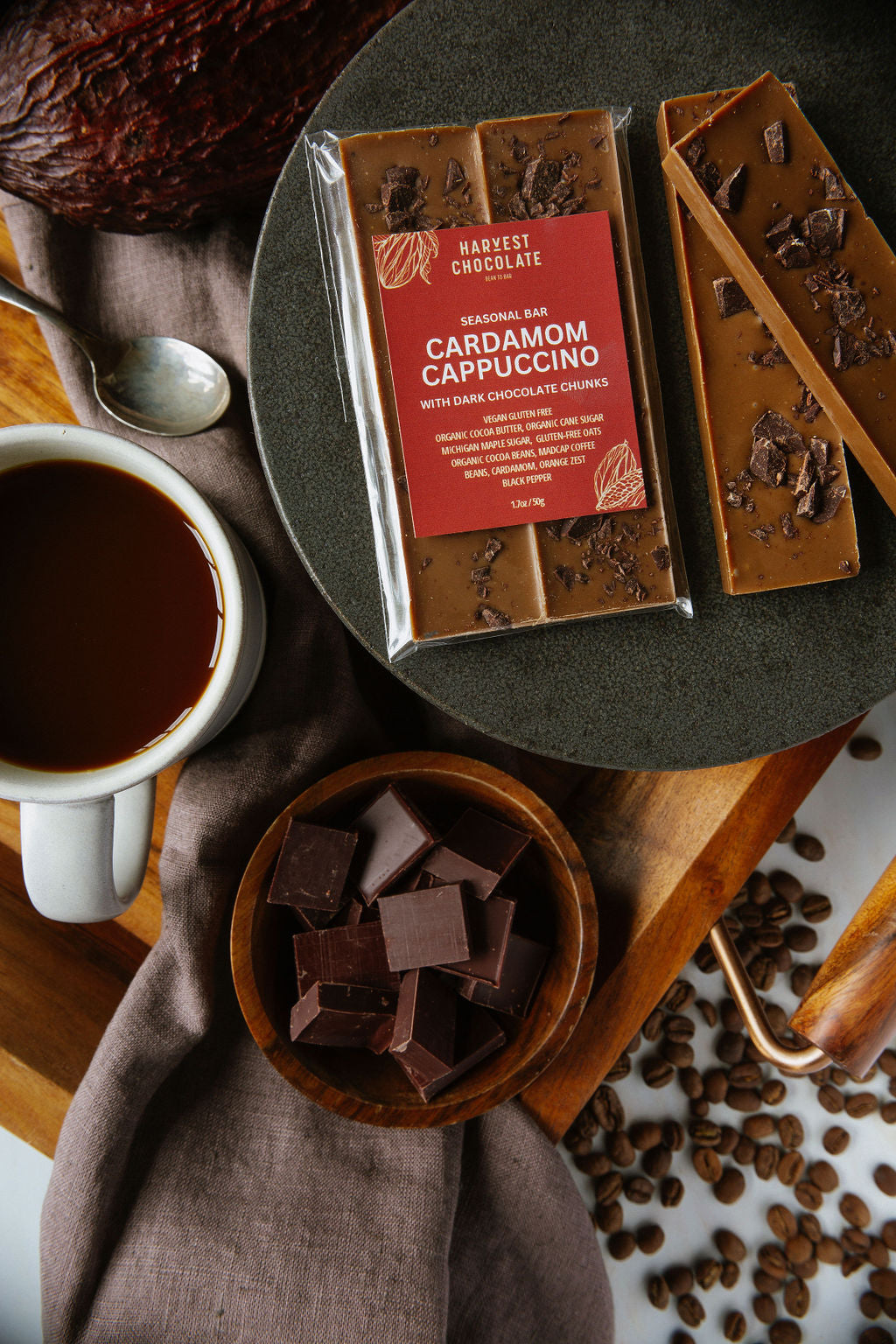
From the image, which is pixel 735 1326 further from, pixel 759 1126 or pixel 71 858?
pixel 71 858

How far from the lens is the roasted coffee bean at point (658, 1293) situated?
4.54 ft

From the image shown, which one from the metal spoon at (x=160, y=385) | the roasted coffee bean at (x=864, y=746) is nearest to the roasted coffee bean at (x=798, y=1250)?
the roasted coffee bean at (x=864, y=746)

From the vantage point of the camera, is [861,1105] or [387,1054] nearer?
[387,1054]

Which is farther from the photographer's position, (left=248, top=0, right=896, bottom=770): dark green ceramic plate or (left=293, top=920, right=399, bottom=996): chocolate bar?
(left=293, top=920, right=399, bottom=996): chocolate bar

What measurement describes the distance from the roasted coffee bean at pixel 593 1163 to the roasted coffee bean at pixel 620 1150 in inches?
0.5

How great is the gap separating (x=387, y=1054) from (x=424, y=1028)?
0.13 meters

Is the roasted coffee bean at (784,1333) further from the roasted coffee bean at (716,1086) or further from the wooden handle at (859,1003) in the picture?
the wooden handle at (859,1003)

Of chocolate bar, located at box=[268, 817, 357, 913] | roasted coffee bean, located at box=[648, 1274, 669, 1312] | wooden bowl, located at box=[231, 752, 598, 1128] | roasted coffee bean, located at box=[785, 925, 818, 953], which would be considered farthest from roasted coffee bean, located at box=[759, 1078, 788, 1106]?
chocolate bar, located at box=[268, 817, 357, 913]

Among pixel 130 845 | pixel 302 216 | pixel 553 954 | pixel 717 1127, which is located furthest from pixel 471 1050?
pixel 302 216

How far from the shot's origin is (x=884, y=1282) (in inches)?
55.7

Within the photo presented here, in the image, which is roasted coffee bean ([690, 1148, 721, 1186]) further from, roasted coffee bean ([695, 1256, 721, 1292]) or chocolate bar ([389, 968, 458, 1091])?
chocolate bar ([389, 968, 458, 1091])

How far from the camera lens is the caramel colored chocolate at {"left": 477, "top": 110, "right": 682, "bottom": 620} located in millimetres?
781

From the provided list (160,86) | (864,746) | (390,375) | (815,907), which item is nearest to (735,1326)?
(815,907)

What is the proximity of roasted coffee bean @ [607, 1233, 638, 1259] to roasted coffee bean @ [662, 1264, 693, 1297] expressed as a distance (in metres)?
0.08
